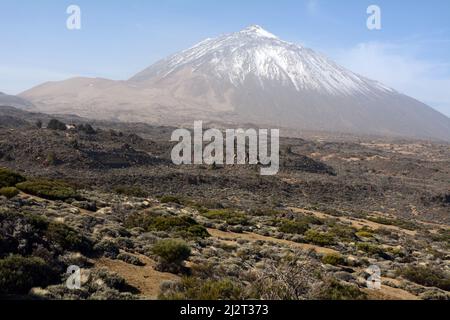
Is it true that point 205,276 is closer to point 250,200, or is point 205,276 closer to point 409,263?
point 409,263

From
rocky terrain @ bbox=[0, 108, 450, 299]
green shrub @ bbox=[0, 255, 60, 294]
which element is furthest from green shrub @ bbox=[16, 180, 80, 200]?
green shrub @ bbox=[0, 255, 60, 294]

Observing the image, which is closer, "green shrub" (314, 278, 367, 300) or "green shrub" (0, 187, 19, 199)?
"green shrub" (314, 278, 367, 300)

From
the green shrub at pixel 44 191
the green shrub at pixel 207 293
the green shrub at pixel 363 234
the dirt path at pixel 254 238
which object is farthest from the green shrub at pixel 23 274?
the green shrub at pixel 363 234

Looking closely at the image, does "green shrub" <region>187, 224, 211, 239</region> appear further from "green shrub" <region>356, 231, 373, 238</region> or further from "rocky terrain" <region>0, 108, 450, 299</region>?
"green shrub" <region>356, 231, 373, 238</region>

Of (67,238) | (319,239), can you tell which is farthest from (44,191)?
(319,239)

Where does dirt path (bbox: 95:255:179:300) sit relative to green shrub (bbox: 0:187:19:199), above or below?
below
